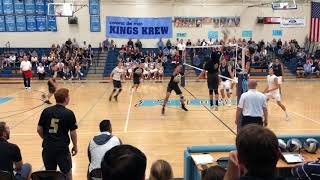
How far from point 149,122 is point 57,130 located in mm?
7100

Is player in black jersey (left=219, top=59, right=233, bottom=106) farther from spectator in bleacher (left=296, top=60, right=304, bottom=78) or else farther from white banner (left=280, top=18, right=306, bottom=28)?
white banner (left=280, top=18, right=306, bottom=28)

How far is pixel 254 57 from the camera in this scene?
30328 millimetres

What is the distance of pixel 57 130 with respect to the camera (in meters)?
5.51

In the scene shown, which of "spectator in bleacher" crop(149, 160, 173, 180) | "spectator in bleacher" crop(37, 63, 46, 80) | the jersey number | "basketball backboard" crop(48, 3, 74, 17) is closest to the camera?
"spectator in bleacher" crop(149, 160, 173, 180)

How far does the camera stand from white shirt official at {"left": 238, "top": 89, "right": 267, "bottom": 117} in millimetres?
8008

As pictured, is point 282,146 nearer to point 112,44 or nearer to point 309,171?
point 309,171

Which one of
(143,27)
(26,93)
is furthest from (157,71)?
(26,93)

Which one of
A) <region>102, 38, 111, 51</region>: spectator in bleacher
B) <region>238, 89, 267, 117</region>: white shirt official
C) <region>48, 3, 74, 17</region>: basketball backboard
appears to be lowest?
<region>238, 89, 267, 117</region>: white shirt official

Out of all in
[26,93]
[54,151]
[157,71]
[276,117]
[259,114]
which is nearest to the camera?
[54,151]

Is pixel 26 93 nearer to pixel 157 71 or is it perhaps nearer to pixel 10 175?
pixel 157 71

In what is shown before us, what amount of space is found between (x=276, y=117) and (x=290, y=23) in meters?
20.5

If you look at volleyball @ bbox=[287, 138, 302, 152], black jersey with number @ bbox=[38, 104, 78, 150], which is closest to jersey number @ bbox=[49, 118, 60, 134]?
black jersey with number @ bbox=[38, 104, 78, 150]

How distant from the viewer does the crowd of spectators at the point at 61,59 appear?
2805 cm

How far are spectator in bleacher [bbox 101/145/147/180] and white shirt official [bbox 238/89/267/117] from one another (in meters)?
6.23
